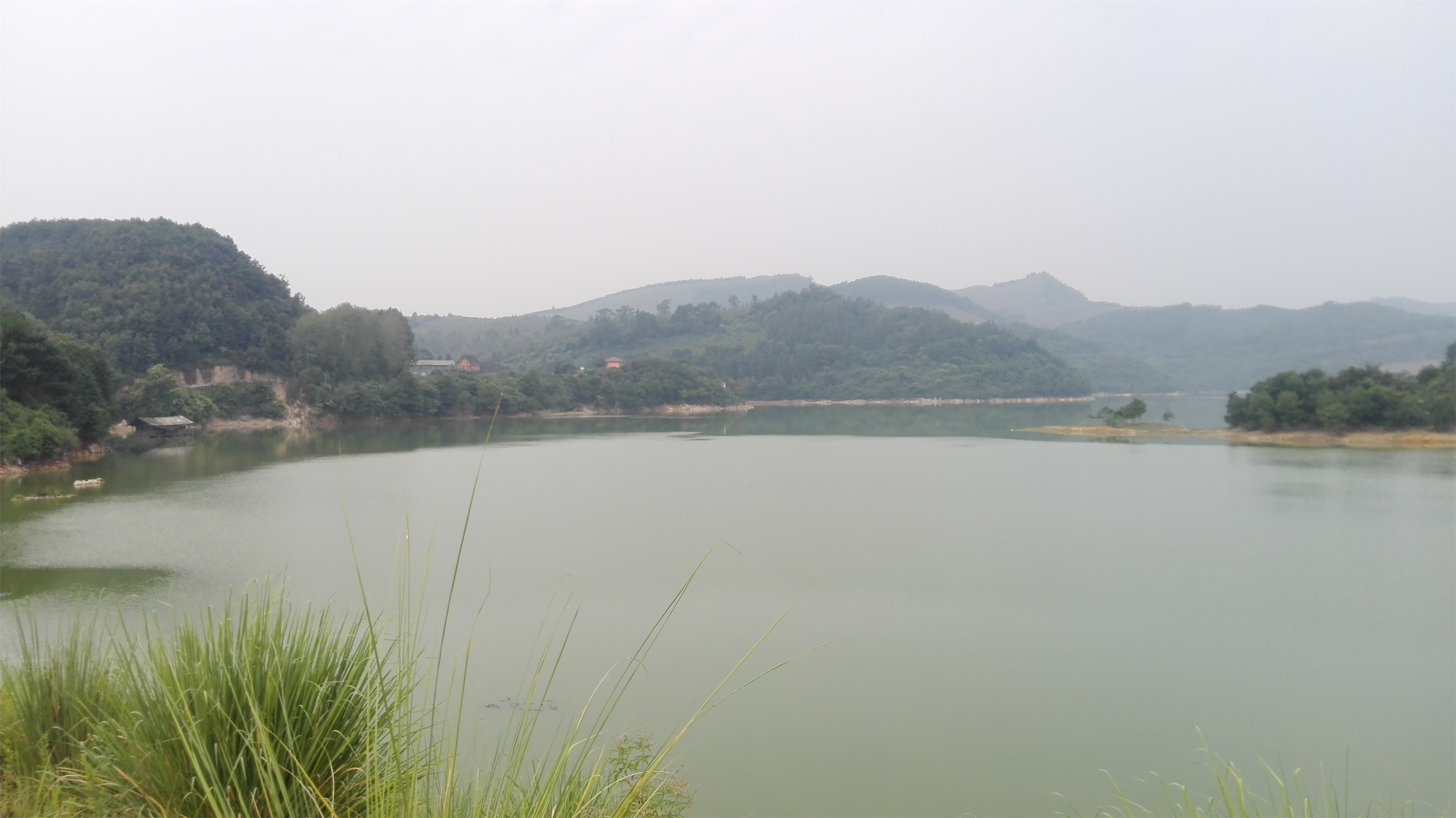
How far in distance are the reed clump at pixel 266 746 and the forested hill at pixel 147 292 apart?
129 feet

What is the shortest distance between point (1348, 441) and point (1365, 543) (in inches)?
707

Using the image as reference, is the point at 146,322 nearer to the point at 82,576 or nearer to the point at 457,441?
the point at 457,441

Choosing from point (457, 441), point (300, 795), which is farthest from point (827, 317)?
point (300, 795)

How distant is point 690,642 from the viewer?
707 cm

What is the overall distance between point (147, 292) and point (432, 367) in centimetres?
2076

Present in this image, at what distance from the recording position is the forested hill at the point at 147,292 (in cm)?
3638

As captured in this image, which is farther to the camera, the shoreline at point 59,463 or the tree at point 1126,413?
the tree at point 1126,413

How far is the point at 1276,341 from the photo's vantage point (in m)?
57.9

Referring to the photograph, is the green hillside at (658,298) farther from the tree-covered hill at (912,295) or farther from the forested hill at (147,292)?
the forested hill at (147,292)

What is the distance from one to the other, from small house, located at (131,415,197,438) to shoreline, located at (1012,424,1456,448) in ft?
115

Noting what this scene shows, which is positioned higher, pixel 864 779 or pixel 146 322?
pixel 146 322

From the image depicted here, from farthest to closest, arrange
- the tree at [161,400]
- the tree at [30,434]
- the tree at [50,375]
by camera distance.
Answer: the tree at [161,400] < the tree at [50,375] < the tree at [30,434]

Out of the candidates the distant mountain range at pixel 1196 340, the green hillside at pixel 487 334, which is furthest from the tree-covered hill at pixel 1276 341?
the green hillside at pixel 487 334

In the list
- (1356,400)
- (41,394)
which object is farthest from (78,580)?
(1356,400)
